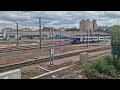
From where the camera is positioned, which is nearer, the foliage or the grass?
the grass

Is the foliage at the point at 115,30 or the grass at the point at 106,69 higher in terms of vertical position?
the foliage at the point at 115,30

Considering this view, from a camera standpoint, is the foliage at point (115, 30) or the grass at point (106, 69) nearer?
the grass at point (106, 69)

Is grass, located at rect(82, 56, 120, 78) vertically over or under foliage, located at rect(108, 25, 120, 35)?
under

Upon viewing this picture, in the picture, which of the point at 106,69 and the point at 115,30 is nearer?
the point at 106,69

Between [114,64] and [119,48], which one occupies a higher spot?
[119,48]

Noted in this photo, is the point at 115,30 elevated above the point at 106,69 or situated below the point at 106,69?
above
